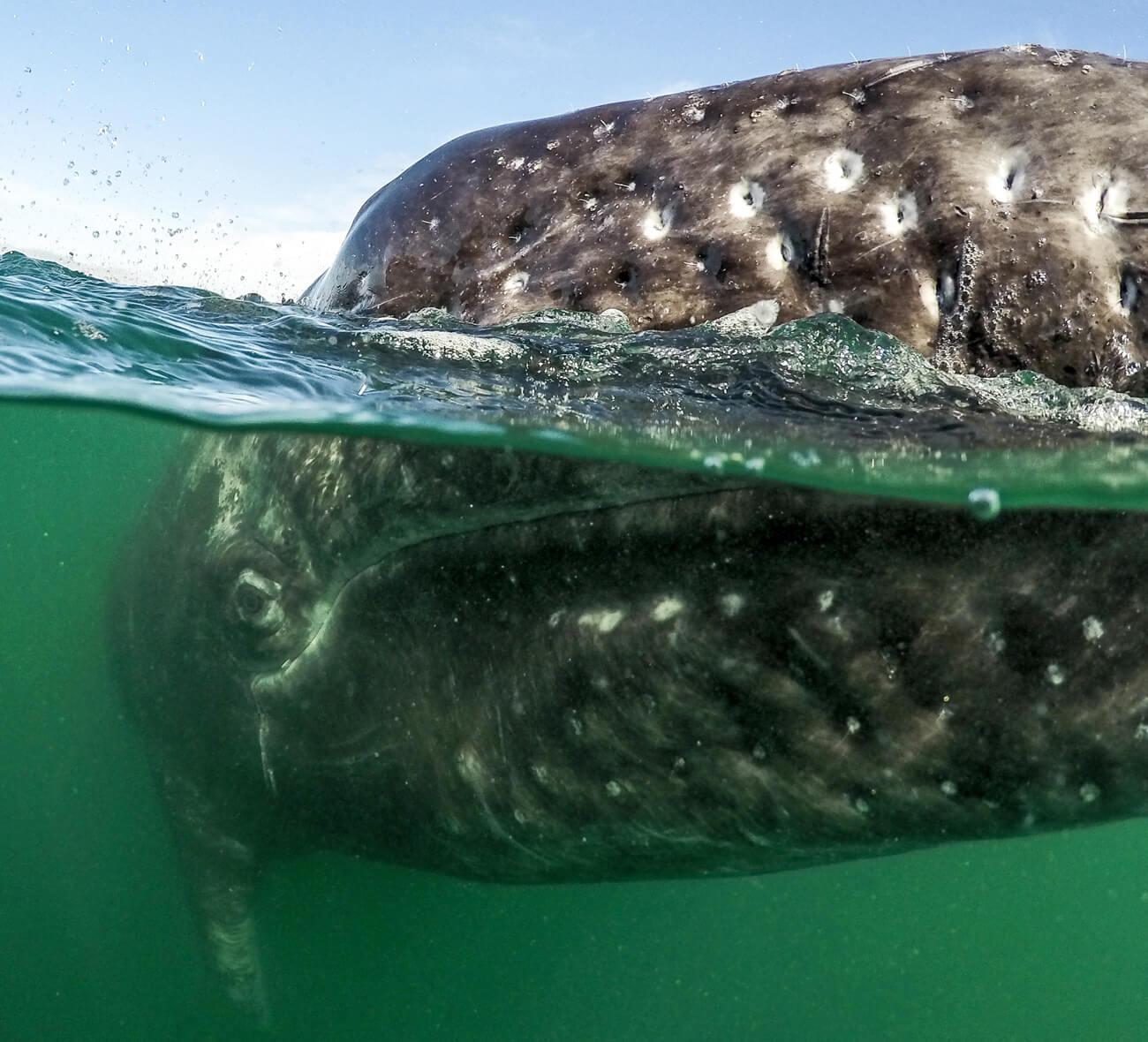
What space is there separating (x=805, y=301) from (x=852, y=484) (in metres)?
0.81

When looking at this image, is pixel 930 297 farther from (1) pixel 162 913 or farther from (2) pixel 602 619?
(1) pixel 162 913

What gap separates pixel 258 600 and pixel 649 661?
92.3 inches

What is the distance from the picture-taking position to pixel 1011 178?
3.56m

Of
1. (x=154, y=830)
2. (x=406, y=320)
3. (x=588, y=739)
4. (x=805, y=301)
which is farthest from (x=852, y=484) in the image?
(x=154, y=830)

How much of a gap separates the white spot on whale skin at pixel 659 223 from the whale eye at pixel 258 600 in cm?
251

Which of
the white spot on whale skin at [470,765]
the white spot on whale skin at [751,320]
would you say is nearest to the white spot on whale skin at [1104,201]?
the white spot on whale skin at [751,320]

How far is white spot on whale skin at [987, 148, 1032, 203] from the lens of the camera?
11.5 ft

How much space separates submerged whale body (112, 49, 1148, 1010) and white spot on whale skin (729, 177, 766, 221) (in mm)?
11

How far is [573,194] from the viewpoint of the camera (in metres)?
4.41

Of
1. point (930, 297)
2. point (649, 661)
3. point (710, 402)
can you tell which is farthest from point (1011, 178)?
point (649, 661)

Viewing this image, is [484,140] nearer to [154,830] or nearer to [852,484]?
[852,484]

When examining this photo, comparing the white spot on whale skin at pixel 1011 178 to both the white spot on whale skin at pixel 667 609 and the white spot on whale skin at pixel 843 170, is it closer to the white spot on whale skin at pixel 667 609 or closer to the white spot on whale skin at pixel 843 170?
the white spot on whale skin at pixel 843 170

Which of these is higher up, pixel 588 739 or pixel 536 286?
pixel 536 286

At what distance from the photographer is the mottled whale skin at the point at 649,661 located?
122 inches
